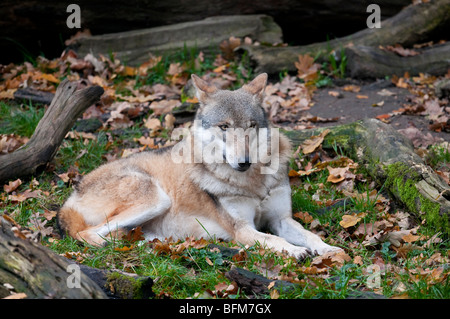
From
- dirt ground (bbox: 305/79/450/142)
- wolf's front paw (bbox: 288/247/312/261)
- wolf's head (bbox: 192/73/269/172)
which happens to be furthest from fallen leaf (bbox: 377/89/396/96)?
wolf's front paw (bbox: 288/247/312/261)

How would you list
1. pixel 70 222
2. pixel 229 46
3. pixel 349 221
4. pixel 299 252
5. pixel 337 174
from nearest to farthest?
pixel 299 252, pixel 349 221, pixel 70 222, pixel 337 174, pixel 229 46

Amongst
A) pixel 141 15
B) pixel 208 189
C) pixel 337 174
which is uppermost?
pixel 141 15

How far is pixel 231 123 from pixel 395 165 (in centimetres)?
181

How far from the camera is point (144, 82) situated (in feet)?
30.0

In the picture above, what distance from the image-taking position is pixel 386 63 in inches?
352

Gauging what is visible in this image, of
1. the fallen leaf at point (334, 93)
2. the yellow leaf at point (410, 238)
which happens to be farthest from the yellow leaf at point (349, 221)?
the fallen leaf at point (334, 93)

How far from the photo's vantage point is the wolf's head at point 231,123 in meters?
4.97

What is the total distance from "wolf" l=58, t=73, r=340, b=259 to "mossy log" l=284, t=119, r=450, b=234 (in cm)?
104

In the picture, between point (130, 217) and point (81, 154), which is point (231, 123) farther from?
point (81, 154)

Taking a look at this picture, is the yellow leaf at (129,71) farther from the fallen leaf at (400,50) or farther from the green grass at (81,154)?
the fallen leaf at (400,50)

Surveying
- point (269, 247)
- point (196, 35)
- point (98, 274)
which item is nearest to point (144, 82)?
point (196, 35)

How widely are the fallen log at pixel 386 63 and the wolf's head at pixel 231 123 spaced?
392 centimetres

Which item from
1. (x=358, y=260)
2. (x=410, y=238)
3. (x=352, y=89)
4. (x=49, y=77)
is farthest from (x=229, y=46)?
(x=358, y=260)
